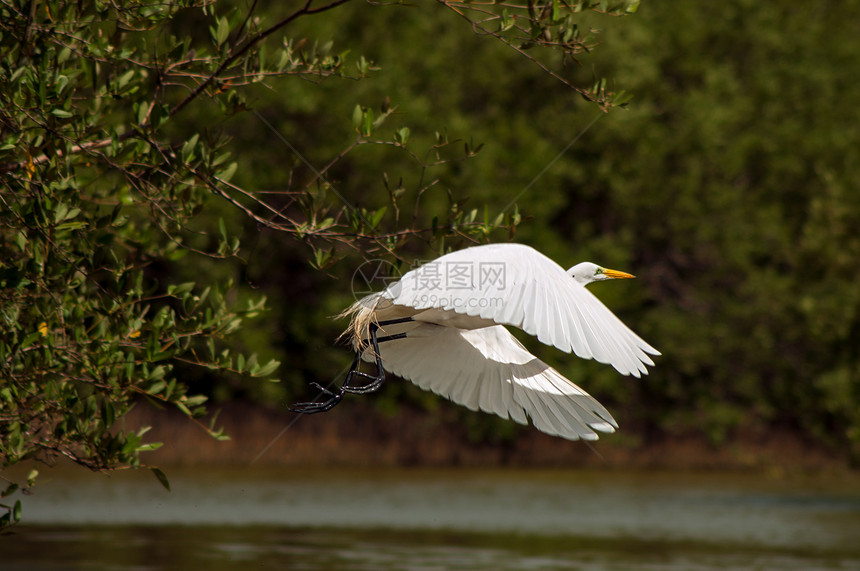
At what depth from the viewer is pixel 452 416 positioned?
22578 millimetres

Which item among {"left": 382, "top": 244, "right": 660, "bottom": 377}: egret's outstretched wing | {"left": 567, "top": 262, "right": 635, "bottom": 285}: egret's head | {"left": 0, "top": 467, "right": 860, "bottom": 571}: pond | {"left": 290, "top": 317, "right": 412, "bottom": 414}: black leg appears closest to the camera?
{"left": 382, "top": 244, "right": 660, "bottom": 377}: egret's outstretched wing

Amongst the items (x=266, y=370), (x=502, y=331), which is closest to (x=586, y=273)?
(x=502, y=331)

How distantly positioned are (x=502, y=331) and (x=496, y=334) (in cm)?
4

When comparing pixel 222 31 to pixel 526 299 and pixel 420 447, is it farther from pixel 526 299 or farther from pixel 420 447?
pixel 420 447

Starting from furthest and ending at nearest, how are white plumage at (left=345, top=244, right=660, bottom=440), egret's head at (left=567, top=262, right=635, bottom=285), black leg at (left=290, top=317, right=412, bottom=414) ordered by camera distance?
egret's head at (left=567, top=262, right=635, bottom=285)
black leg at (left=290, top=317, right=412, bottom=414)
white plumage at (left=345, top=244, right=660, bottom=440)

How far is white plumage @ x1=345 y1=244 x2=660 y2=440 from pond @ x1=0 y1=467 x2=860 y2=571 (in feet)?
17.5

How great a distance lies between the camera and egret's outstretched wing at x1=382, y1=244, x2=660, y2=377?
15.2ft

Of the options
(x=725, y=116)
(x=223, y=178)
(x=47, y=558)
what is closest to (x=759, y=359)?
(x=725, y=116)

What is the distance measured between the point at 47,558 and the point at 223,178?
692 centimetres

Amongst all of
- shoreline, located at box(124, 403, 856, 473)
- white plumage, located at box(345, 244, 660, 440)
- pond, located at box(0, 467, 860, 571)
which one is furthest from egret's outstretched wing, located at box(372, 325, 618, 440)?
shoreline, located at box(124, 403, 856, 473)

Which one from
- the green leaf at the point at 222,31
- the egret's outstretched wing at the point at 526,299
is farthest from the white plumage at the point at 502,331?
the green leaf at the point at 222,31

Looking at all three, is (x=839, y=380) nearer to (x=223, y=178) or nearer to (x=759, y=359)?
(x=759, y=359)

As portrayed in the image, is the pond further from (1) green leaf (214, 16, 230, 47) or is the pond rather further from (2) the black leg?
(1) green leaf (214, 16, 230, 47)

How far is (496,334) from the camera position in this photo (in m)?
6.22
